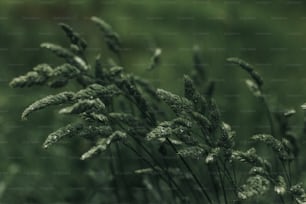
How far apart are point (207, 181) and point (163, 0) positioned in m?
1.13

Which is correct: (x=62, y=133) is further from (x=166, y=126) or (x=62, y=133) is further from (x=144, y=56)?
(x=144, y=56)

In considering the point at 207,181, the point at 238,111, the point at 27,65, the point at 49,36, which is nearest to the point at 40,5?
the point at 49,36

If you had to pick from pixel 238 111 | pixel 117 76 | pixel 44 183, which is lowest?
pixel 44 183

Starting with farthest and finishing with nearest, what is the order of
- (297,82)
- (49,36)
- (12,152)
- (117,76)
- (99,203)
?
(49,36) < (297,82) < (12,152) < (99,203) < (117,76)

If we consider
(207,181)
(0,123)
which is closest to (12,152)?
(0,123)

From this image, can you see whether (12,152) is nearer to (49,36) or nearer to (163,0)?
(49,36)

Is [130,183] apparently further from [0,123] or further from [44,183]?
[0,123]

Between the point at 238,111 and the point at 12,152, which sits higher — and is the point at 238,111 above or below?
above

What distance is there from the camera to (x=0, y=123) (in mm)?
2393

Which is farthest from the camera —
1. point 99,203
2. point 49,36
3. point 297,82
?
point 49,36

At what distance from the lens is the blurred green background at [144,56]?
2.25 m

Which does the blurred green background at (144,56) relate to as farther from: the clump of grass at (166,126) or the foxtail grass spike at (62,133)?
the foxtail grass spike at (62,133)

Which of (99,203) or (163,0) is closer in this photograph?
(99,203)

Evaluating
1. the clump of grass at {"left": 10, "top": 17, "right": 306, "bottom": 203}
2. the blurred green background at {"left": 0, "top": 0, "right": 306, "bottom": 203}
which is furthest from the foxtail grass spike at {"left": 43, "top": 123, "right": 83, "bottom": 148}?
the blurred green background at {"left": 0, "top": 0, "right": 306, "bottom": 203}
